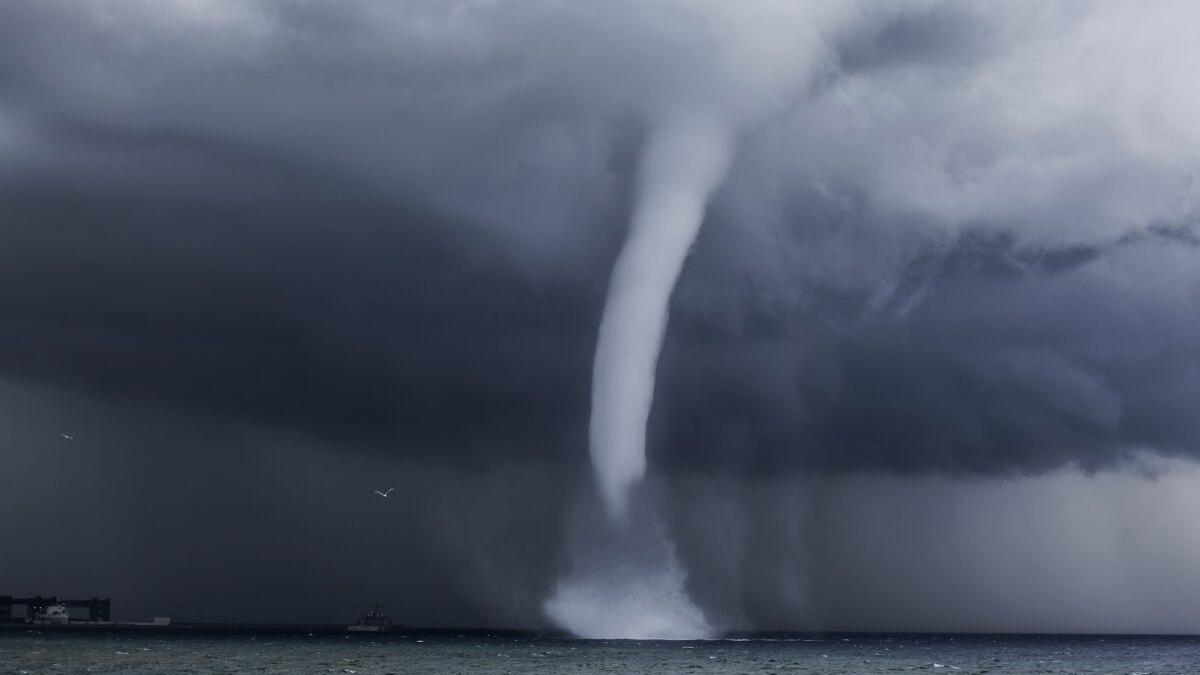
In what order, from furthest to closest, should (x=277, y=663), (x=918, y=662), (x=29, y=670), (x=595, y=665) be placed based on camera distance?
(x=918, y=662)
(x=277, y=663)
(x=595, y=665)
(x=29, y=670)

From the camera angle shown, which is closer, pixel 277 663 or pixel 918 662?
pixel 277 663

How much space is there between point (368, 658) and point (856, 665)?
219 feet

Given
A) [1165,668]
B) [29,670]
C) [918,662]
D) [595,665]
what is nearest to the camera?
[29,670]

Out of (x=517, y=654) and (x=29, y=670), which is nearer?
(x=29, y=670)

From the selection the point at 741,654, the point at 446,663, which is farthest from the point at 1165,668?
the point at 446,663

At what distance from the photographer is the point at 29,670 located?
138 m

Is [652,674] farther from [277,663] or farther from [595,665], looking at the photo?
[277,663]

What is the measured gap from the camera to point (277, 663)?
166m

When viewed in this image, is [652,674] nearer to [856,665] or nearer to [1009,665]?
[856,665]

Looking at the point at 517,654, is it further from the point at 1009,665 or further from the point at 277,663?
the point at 1009,665

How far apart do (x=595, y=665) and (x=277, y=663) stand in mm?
41396

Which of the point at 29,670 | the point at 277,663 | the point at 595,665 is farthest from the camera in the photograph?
the point at 277,663

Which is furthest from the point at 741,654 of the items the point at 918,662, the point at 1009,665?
the point at 1009,665

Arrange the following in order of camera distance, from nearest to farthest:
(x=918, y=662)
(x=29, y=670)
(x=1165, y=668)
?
(x=29, y=670) < (x=1165, y=668) < (x=918, y=662)
